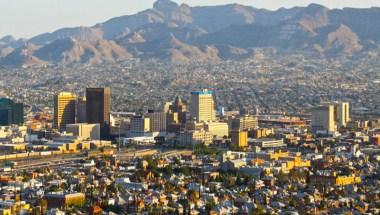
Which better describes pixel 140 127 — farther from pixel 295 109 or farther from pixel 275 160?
pixel 295 109

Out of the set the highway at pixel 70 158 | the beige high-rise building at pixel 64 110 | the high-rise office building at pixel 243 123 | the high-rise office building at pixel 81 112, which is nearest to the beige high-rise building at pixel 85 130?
the high-rise office building at pixel 81 112

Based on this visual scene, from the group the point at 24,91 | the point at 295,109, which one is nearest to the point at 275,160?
the point at 295,109

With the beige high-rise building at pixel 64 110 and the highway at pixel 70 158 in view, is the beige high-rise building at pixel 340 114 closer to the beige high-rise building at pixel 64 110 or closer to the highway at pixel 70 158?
the beige high-rise building at pixel 64 110

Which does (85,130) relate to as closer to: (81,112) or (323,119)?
(81,112)

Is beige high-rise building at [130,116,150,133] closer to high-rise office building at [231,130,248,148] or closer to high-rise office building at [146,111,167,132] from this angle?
high-rise office building at [146,111,167,132]

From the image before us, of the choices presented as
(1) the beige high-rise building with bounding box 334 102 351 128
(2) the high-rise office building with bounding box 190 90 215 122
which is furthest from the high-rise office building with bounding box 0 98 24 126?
(1) the beige high-rise building with bounding box 334 102 351 128

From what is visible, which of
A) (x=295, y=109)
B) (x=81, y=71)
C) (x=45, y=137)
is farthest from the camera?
(x=81, y=71)

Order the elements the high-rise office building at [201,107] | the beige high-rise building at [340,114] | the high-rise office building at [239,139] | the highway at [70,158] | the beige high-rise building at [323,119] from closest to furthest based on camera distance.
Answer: the highway at [70,158] → the high-rise office building at [239,139] → the beige high-rise building at [323,119] → the beige high-rise building at [340,114] → the high-rise office building at [201,107]
